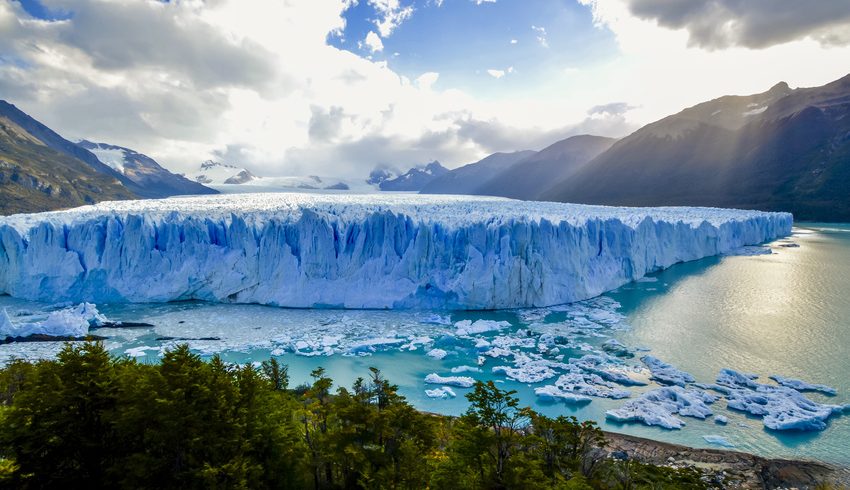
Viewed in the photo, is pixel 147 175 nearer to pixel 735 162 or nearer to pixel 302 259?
pixel 302 259

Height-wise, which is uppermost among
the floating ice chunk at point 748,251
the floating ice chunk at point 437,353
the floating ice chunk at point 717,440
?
the floating ice chunk at point 748,251

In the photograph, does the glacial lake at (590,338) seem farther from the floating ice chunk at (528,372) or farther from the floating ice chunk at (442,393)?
the floating ice chunk at (528,372)

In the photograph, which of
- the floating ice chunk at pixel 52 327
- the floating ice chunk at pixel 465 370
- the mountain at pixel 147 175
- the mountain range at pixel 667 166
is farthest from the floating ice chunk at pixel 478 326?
the mountain at pixel 147 175

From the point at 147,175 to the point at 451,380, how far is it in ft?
364

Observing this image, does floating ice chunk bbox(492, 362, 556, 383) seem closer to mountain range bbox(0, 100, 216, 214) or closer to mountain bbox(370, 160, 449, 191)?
mountain range bbox(0, 100, 216, 214)

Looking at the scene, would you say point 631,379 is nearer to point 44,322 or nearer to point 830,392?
point 830,392

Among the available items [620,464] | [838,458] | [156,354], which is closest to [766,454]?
[838,458]

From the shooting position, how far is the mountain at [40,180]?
47.6 meters

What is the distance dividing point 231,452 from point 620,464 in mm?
5612

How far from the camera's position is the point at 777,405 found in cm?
1037

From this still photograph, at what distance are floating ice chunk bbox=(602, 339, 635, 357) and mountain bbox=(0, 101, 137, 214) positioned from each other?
5420cm

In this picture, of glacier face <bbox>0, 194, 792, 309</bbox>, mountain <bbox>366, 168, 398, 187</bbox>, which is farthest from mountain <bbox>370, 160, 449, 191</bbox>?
glacier face <bbox>0, 194, 792, 309</bbox>

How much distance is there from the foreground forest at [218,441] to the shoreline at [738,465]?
242cm

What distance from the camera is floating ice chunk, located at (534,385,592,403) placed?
435 inches
